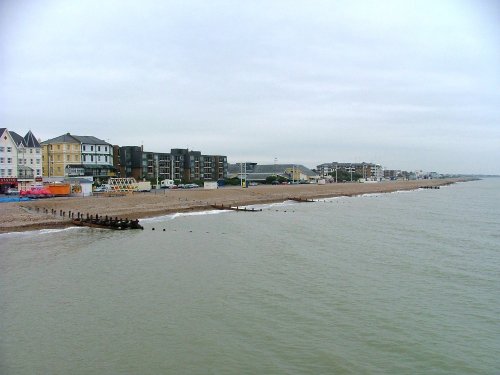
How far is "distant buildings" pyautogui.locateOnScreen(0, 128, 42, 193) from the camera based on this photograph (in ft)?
203

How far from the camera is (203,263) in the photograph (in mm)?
24344

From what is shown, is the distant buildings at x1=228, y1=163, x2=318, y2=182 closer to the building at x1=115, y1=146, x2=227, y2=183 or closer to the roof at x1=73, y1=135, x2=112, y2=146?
the building at x1=115, y1=146, x2=227, y2=183

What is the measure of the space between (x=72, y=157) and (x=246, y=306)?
73580mm

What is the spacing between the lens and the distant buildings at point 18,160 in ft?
203

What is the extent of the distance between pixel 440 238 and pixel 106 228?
2667cm

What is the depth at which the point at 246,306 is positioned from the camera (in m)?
16.7

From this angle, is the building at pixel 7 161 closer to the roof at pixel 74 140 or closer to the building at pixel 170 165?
the roof at pixel 74 140

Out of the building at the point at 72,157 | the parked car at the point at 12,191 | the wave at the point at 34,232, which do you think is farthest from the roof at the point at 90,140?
the wave at the point at 34,232

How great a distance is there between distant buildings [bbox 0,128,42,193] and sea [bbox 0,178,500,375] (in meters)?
35.6

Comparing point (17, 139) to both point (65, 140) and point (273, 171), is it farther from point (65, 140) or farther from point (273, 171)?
point (273, 171)

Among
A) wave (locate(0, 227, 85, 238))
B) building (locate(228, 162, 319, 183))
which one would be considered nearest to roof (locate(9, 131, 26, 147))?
wave (locate(0, 227, 85, 238))

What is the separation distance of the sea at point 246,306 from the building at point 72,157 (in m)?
52.5

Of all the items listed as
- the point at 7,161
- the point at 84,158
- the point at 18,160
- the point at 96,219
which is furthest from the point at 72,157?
the point at 96,219

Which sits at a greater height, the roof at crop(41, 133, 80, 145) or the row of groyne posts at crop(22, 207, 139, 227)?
the roof at crop(41, 133, 80, 145)
